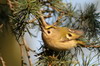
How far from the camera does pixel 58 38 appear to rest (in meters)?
0.55

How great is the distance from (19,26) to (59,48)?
0.13 m

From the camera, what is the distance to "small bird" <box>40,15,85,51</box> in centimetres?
53

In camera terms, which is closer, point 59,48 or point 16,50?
point 59,48

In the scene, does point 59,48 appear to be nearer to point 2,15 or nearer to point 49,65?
point 49,65

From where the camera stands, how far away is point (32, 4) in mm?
496

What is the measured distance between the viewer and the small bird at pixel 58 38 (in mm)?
Answer: 532

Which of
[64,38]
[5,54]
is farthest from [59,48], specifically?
[5,54]

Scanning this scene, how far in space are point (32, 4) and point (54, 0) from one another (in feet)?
0.32

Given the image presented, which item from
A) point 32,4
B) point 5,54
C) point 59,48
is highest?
point 32,4

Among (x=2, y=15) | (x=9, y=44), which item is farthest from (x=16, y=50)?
(x=2, y=15)

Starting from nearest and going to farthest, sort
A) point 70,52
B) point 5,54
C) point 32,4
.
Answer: point 32,4 → point 70,52 → point 5,54

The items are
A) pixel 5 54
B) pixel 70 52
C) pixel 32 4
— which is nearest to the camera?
pixel 32 4

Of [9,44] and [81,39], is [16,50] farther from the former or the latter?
[81,39]

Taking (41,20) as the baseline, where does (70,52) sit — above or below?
below
